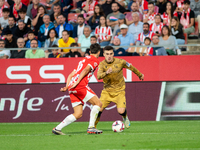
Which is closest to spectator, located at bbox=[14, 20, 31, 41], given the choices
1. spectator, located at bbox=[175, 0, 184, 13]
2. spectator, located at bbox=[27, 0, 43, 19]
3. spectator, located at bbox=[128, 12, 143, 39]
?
spectator, located at bbox=[27, 0, 43, 19]

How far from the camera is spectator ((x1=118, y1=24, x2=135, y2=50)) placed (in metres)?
13.1

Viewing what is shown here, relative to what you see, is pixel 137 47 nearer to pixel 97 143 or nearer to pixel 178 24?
pixel 178 24

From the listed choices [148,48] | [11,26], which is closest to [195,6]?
[148,48]

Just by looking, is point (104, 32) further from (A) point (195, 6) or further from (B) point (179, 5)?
(A) point (195, 6)

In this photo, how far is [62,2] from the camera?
1688cm

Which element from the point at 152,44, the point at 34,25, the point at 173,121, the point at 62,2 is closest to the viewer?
the point at 173,121

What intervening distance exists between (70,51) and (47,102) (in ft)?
6.58

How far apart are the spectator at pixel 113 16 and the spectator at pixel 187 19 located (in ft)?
8.53

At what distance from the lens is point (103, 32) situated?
13812mm

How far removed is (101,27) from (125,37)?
1.18 meters

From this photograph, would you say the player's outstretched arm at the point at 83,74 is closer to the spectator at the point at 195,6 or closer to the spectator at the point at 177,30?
the spectator at the point at 177,30

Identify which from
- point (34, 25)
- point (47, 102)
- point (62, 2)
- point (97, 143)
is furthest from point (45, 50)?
point (97, 143)

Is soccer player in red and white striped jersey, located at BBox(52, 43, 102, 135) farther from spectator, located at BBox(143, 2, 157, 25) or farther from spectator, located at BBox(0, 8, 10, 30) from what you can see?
spectator, located at BBox(0, 8, 10, 30)

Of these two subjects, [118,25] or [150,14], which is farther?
[150,14]
